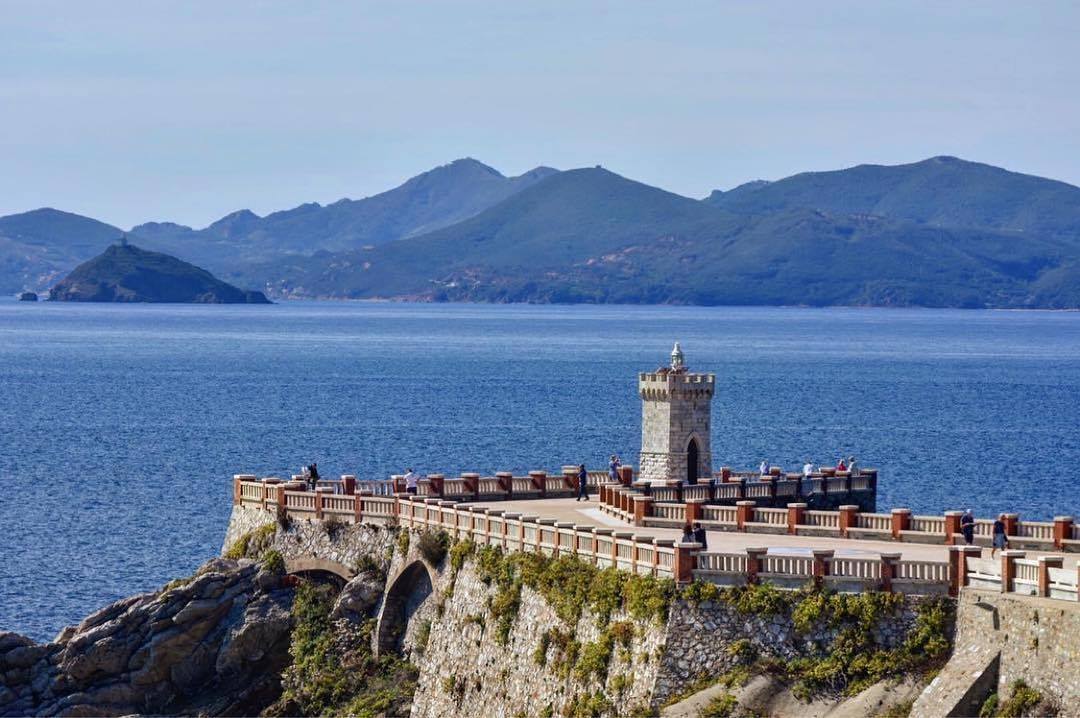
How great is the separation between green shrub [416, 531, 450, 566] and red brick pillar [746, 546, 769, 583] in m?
13.2

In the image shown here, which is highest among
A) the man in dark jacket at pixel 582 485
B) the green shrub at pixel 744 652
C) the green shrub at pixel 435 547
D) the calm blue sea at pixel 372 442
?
the man in dark jacket at pixel 582 485

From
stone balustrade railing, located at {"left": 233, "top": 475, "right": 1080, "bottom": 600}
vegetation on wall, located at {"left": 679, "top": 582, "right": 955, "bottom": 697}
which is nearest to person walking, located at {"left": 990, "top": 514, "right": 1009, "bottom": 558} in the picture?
stone balustrade railing, located at {"left": 233, "top": 475, "right": 1080, "bottom": 600}

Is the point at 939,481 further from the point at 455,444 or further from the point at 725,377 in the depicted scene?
the point at 725,377

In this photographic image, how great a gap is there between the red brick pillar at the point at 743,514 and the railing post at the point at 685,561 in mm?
9062

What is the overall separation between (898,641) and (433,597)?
16592mm

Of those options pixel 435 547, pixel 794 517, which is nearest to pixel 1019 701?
pixel 794 517

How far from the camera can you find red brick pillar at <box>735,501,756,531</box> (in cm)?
5325

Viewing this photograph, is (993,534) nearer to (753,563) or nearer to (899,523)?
(899,523)

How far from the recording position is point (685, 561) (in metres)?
44.2

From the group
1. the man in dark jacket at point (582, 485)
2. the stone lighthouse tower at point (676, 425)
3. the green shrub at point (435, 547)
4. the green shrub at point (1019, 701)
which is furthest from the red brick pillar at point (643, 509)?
the green shrub at point (1019, 701)

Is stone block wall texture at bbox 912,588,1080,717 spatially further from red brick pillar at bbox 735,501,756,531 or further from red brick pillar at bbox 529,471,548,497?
red brick pillar at bbox 529,471,548,497

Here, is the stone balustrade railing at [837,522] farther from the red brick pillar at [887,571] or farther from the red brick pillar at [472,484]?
the red brick pillar at [887,571]

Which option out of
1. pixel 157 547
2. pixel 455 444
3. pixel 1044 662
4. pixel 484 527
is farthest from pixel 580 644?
pixel 455 444

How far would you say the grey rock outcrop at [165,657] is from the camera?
5631 centimetres
